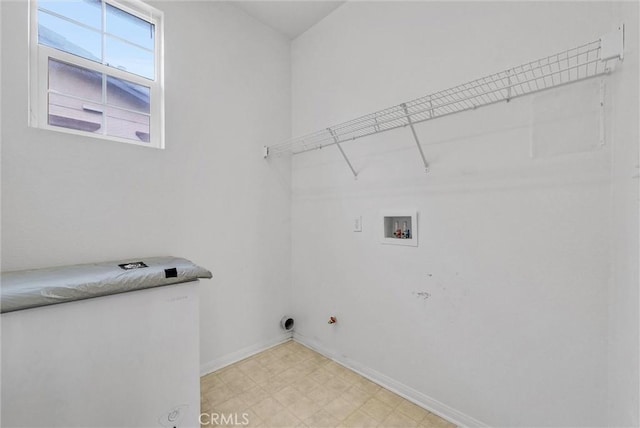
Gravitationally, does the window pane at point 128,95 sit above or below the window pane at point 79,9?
below

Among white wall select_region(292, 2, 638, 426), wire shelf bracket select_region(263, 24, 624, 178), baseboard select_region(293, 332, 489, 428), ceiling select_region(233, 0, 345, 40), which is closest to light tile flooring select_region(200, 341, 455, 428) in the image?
baseboard select_region(293, 332, 489, 428)

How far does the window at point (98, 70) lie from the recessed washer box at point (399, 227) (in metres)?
1.68

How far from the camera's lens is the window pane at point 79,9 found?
153 cm

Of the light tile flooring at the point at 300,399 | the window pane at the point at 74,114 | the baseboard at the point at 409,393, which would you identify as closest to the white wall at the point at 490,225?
the baseboard at the point at 409,393

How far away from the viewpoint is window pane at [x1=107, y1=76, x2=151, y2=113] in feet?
5.64

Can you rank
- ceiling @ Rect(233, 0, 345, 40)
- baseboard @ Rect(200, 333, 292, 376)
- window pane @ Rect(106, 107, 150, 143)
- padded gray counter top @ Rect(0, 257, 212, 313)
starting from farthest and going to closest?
ceiling @ Rect(233, 0, 345, 40)
baseboard @ Rect(200, 333, 292, 376)
window pane @ Rect(106, 107, 150, 143)
padded gray counter top @ Rect(0, 257, 212, 313)

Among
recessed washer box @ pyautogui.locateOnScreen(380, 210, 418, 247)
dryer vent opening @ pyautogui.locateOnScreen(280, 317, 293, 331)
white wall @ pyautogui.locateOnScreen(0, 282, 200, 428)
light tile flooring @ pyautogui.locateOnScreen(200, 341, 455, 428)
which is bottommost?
light tile flooring @ pyautogui.locateOnScreen(200, 341, 455, 428)

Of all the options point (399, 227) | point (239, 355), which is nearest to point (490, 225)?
point (399, 227)

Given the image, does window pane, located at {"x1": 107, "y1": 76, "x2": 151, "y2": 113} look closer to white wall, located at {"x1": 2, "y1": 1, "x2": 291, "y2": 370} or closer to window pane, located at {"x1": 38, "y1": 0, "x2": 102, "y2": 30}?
Result: white wall, located at {"x1": 2, "y1": 1, "x2": 291, "y2": 370}

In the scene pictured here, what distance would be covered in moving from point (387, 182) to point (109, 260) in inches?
73.3

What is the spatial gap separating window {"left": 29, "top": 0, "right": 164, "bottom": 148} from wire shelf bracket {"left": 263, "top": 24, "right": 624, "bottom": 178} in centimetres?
135

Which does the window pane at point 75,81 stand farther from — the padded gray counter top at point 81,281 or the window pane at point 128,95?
the padded gray counter top at point 81,281

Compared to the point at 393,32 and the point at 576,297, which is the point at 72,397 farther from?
the point at 393,32

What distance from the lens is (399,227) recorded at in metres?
1.88
